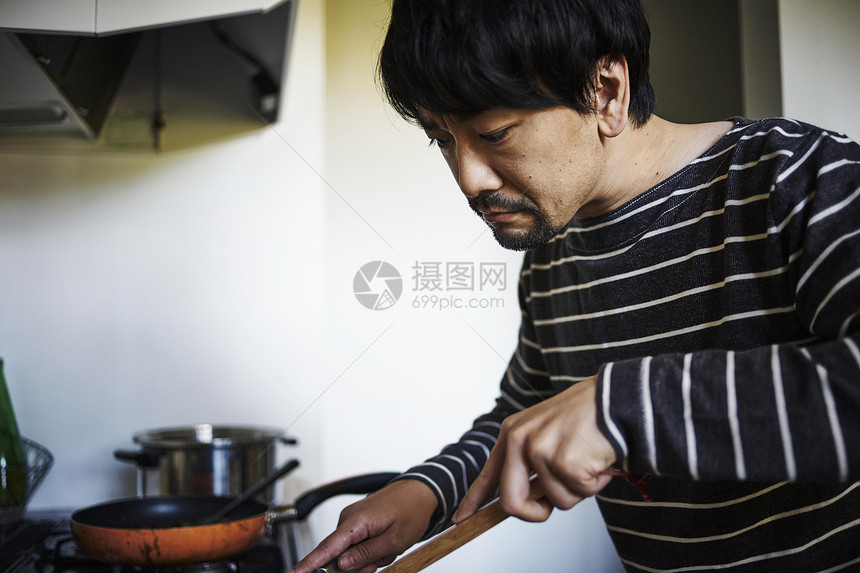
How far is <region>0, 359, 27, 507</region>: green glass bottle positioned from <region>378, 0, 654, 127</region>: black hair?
937 mm

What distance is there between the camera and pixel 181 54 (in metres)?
1.09

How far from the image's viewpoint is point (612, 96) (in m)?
0.63

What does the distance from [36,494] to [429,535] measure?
→ 35.6 inches

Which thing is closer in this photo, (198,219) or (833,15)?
(833,15)

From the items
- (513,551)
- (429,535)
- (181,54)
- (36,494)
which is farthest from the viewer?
(36,494)

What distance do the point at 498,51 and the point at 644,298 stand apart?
286 millimetres

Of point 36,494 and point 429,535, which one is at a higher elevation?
point 429,535

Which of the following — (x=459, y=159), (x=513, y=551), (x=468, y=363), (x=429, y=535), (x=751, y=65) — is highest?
(x=751, y=65)

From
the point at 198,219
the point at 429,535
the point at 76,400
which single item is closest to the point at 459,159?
the point at 429,535

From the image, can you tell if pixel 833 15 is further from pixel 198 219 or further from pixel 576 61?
pixel 198 219

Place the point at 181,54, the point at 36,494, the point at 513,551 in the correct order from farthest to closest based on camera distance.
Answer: the point at 36,494 → the point at 181,54 → the point at 513,551

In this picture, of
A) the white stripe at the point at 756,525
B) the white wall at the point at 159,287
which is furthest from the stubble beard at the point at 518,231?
the white wall at the point at 159,287

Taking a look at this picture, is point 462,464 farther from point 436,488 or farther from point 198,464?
point 198,464

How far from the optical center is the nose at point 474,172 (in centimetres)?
58
